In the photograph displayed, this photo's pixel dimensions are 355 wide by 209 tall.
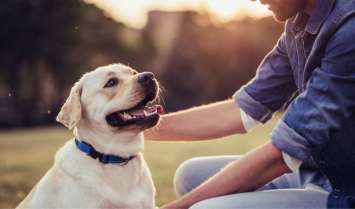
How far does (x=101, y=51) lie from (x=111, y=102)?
35.2m

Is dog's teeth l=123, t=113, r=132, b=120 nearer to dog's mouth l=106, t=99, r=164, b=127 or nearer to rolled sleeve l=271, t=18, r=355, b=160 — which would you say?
dog's mouth l=106, t=99, r=164, b=127

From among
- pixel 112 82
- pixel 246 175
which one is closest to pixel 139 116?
pixel 112 82

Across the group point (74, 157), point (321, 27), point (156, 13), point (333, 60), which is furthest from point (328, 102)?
point (156, 13)

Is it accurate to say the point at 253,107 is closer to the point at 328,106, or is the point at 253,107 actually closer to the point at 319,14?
the point at 319,14

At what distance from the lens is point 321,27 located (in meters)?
3.27

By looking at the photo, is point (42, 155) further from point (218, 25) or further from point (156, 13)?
point (156, 13)

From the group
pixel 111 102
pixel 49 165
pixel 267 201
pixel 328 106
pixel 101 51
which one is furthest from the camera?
pixel 101 51

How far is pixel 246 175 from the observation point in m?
3.39

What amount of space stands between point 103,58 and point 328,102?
36.6 m

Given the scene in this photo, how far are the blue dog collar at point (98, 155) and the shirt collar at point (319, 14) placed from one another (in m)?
1.40

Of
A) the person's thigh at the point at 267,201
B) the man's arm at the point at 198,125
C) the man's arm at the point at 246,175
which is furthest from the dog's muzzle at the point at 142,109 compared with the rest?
the person's thigh at the point at 267,201

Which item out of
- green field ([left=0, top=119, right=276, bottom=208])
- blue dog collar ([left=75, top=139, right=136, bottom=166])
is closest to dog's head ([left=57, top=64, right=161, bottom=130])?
blue dog collar ([left=75, top=139, right=136, bottom=166])

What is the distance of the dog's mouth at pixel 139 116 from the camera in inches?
157

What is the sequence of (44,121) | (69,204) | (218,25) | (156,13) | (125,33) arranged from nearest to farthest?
(69,204) < (44,121) < (218,25) < (125,33) < (156,13)
